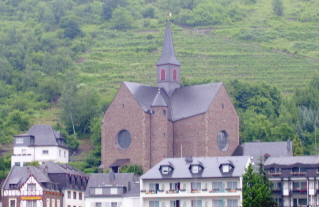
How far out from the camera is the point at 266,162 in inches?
2933

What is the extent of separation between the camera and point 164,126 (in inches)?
3462

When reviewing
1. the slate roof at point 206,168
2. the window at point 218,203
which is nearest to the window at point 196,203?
the window at point 218,203

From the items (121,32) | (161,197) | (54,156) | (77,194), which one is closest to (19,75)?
(121,32)

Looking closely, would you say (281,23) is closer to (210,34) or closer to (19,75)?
(210,34)

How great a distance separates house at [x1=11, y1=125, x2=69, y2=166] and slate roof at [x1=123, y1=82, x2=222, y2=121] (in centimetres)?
1089

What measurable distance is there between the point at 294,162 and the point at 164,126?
19015 mm

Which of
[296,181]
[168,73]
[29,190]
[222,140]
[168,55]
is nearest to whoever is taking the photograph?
[296,181]

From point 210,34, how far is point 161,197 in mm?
87395

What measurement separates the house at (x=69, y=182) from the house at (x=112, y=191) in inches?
120

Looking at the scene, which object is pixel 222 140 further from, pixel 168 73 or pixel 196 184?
pixel 196 184

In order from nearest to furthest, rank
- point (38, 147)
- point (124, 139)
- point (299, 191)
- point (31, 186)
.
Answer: point (299, 191)
point (31, 186)
point (124, 139)
point (38, 147)

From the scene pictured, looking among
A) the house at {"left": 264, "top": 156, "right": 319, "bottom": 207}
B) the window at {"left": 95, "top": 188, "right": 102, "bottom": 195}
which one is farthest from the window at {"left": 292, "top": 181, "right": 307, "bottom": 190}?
the window at {"left": 95, "top": 188, "right": 102, "bottom": 195}

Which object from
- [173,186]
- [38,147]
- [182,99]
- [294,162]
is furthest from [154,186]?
[38,147]

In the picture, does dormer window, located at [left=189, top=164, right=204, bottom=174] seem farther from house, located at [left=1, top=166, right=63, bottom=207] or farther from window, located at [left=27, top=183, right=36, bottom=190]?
window, located at [left=27, top=183, right=36, bottom=190]
